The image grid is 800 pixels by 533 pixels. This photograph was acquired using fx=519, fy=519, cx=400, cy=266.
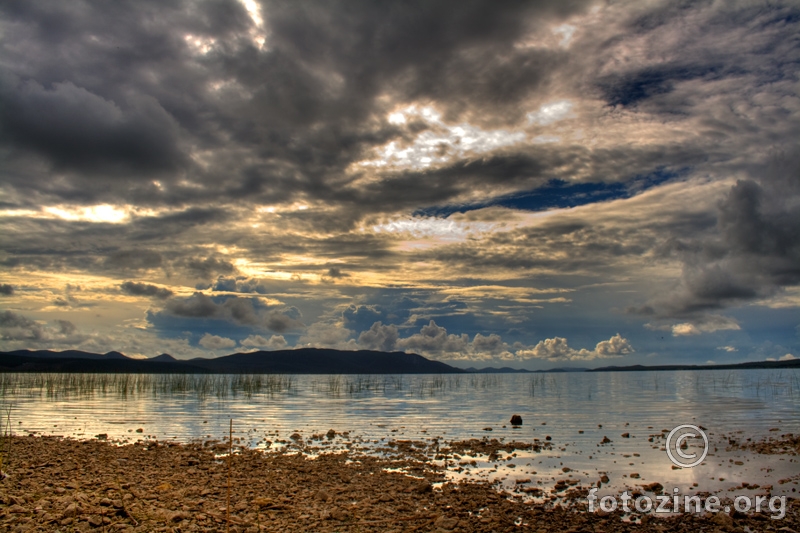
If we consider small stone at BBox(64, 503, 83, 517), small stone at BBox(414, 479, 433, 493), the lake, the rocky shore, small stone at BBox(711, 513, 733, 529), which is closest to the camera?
small stone at BBox(64, 503, 83, 517)

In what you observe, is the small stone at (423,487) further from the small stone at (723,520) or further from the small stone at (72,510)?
the small stone at (72,510)

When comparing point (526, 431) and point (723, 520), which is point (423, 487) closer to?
point (723, 520)

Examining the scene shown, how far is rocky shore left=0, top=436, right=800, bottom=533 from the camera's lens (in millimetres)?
11023

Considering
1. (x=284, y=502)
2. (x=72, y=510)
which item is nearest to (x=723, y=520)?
(x=284, y=502)

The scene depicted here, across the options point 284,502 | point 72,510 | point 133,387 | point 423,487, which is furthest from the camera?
point 133,387

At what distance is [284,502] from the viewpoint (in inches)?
516

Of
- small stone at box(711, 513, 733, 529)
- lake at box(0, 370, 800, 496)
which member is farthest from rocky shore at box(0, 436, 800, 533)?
lake at box(0, 370, 800, 496)

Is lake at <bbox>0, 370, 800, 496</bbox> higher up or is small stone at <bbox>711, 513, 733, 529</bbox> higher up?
small stone at <bbox>711, 513, 733, 529</bbox>

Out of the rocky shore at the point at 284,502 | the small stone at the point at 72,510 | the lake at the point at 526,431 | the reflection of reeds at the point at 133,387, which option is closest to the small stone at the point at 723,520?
the rocky shore at the point at 284,502

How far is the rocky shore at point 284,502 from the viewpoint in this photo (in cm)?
1102

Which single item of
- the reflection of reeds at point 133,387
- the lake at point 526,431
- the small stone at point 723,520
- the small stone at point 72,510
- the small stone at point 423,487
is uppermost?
the small stone at point 72,510

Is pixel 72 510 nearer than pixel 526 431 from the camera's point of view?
Yes

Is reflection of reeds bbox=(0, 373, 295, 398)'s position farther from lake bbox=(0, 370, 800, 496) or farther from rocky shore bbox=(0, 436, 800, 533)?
rocky shore bbox=(0, 436, 800, 533)

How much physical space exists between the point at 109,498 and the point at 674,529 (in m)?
12.8
